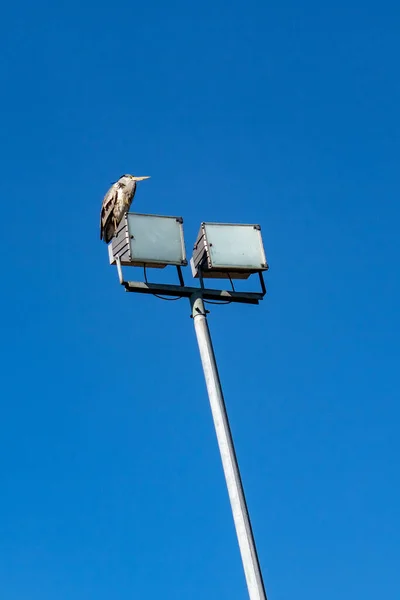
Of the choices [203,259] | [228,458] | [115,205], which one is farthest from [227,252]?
[115,205]

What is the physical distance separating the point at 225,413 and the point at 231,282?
199cm

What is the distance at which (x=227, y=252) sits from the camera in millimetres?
9875

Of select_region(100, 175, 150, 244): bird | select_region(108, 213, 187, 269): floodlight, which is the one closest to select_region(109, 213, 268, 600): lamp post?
select_region(108, 213, 187, 269): floodlight

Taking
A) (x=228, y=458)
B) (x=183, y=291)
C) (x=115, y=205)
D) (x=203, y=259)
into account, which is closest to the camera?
(x=228, y=458)

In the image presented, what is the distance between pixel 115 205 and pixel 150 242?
14.3 ft

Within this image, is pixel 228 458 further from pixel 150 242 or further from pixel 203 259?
pixel 150 242

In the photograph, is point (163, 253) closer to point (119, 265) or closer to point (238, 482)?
point (119, 265)

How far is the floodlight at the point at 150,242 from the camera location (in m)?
9.59

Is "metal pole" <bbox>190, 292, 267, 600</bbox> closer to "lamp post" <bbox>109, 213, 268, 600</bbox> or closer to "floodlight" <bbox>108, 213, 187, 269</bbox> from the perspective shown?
"lamp post" <bbox>109, 213, 268, 600</bbox>

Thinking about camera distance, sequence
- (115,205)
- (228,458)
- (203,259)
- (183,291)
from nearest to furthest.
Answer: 1. (228,458)
2. (183,291)
3. (203,259)
4. (115,205)

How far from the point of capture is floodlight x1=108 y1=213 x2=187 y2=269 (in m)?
9.59

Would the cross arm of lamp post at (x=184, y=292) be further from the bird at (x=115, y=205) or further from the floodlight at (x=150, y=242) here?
the bird at (x=115, y=205)

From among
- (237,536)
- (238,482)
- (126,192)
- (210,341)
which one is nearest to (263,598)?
(237,536)

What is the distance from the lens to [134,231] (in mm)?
9789
